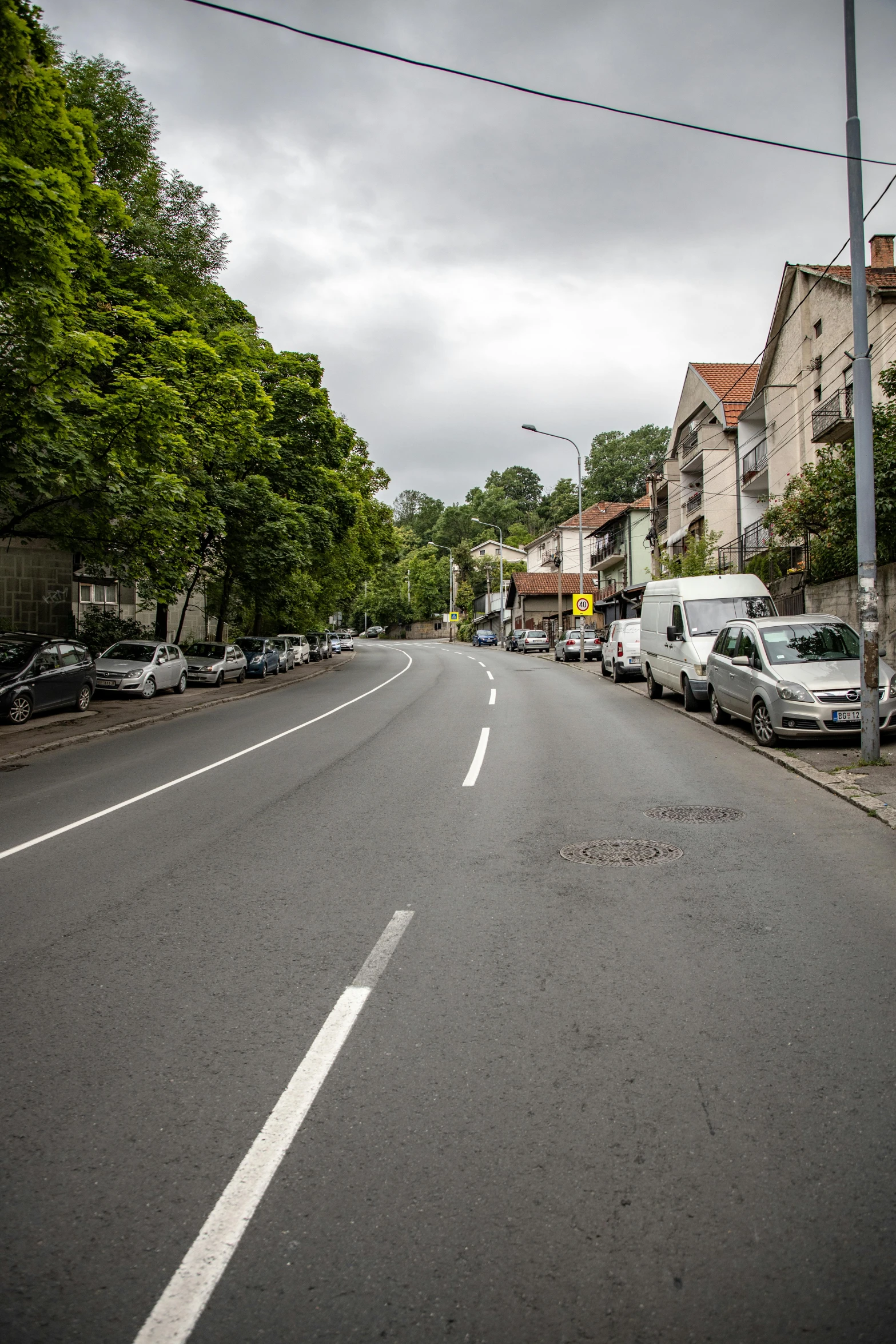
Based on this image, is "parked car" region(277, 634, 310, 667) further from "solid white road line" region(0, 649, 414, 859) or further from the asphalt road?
the asphalt road

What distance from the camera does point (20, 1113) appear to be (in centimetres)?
326

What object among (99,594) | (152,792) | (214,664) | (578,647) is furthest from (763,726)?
(578,647)

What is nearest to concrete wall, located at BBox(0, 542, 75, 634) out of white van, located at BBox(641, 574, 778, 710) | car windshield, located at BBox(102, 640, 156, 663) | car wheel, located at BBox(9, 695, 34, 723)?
car windshield, located at BBox(102, 640, 156, 663)

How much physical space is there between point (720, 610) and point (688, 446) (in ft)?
103

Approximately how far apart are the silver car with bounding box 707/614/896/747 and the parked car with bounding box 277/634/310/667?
28787 mm

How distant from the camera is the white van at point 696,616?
57.1ft

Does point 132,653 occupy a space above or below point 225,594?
below

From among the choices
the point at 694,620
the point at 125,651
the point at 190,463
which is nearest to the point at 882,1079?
the point at 694,620

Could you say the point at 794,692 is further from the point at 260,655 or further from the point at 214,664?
the point at 260,655

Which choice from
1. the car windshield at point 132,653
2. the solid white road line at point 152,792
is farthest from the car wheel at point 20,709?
the car windshield at point 132,653

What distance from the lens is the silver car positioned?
11555 millimetres

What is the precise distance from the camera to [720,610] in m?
18.0

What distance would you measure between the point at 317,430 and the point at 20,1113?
3061 centimetres

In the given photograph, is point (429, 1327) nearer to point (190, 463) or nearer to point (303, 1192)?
point (303, 1192)
